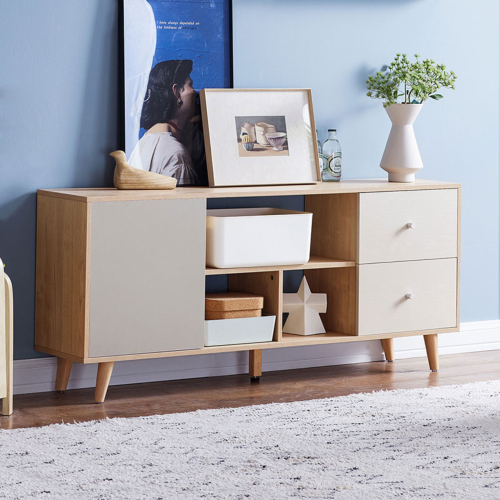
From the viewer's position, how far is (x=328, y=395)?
3127 mm

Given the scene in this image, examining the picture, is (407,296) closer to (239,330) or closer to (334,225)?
(334,225)

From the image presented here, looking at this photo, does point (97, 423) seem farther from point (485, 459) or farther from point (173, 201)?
point (485, 459)

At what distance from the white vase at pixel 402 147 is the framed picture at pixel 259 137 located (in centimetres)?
29

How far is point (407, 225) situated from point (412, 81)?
0.56 metres

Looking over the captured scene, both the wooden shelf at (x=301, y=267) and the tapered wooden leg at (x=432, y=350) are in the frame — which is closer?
the wooden shelf at (x=301, y=267)

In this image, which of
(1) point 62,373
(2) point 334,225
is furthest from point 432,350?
(1) point 62,373

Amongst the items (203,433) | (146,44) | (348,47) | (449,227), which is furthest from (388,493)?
(348,47)

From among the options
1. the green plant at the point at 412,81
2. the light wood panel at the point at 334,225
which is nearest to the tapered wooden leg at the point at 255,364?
the light wood panel at the point at 334,225

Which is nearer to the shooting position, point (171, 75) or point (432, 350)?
point (171, 75)

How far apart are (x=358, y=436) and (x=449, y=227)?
112 centimetres

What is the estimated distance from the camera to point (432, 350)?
3516 mm

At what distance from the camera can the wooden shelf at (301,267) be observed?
10.0 feet

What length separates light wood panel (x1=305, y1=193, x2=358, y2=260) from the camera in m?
3.29

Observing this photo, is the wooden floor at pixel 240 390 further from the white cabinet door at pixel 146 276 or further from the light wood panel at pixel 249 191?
the light wood panel at pixel 249 191
